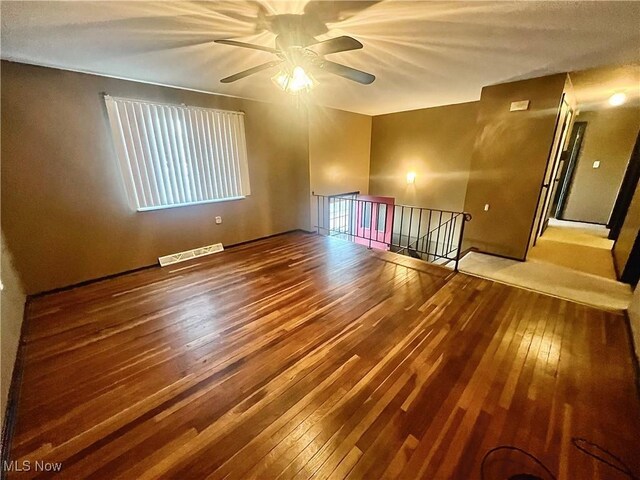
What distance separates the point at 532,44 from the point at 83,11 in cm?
339

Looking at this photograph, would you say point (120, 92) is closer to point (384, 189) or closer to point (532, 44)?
point (532, 44)

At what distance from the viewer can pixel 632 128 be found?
5121 millimetres

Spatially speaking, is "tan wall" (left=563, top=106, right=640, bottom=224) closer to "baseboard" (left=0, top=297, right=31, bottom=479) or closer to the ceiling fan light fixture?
the ceiling fan light fixture

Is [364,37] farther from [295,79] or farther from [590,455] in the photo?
[590,455]

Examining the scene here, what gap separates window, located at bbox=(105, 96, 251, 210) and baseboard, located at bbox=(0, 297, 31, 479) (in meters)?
1.96

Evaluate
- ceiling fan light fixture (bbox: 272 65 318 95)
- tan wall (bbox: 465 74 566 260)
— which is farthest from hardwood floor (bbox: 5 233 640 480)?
ceiling fan light fixture (bbox: 272 65 318 95)

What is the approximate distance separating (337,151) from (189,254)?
3533 millimetres

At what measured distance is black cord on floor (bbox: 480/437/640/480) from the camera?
126 cm

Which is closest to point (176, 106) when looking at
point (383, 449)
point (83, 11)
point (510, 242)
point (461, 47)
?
point (83, 11)

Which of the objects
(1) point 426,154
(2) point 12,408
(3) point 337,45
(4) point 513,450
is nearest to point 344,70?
(3) point 337,45

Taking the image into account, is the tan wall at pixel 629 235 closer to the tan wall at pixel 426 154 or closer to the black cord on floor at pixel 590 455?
the tan wall at pixel 426 154

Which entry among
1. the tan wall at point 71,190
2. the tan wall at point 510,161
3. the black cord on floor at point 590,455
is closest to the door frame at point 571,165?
the tan wall at point 510,161

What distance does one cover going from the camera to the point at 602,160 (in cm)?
555

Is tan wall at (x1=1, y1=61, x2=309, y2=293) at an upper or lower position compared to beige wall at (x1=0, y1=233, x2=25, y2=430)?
upper
